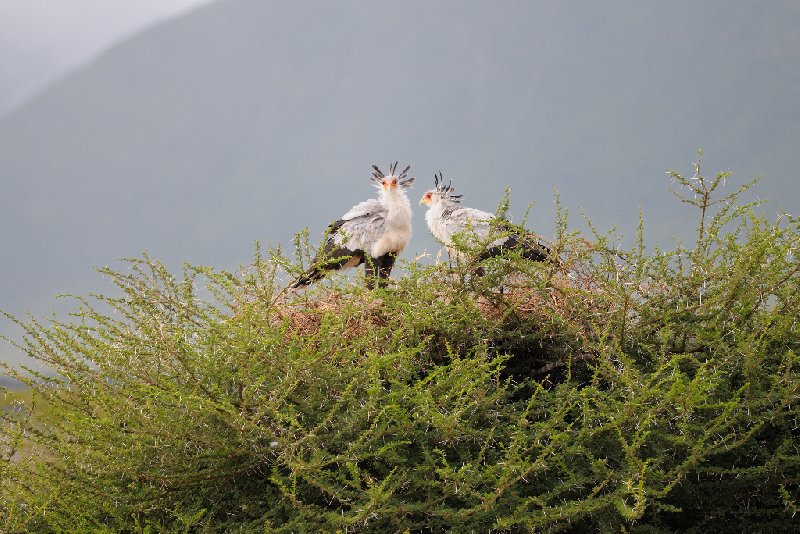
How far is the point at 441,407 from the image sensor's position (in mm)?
3463

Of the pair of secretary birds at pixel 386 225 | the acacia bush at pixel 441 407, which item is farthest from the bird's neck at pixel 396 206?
the acacia bush at pixel 441 407

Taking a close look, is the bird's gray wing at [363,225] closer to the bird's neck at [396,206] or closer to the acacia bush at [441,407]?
the bird's neck at [396,206]

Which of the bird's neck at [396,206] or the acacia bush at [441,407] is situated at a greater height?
the bird's neck at [396,206]

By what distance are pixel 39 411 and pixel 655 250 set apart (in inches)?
147

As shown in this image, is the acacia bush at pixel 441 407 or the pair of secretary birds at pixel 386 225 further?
the pair of secretary birds at pixel 386 225

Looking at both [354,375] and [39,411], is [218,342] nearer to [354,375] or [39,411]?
[354,375]

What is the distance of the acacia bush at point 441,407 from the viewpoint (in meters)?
3.15

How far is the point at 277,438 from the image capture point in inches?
121

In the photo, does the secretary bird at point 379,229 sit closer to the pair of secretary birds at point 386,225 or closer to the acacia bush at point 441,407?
the pair of secretary birds at point 386,225

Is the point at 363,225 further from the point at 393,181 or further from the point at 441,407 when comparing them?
the point at 441,407

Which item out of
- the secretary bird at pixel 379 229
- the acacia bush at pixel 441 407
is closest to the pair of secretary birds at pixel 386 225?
the secretary bird at pixel 379 229

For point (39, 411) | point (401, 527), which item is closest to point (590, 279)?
point (401, 527)

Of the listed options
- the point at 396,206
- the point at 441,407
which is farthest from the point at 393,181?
the point at 441,407

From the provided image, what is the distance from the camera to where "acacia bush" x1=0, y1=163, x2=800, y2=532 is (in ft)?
10.3
